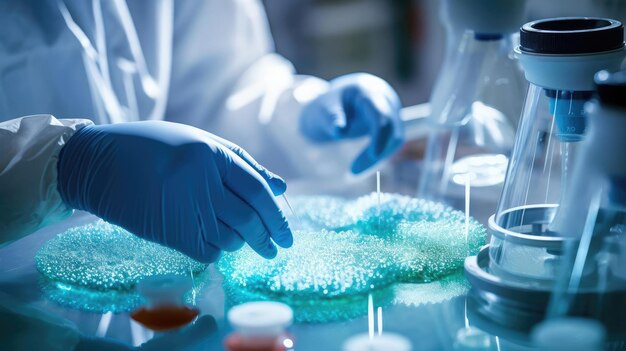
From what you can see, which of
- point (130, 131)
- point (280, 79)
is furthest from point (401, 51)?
point (130, 131)

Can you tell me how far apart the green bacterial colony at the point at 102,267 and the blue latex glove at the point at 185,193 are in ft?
0.17

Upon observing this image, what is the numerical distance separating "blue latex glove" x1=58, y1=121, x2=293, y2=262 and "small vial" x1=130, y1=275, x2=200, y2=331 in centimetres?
11

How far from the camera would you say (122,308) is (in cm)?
89

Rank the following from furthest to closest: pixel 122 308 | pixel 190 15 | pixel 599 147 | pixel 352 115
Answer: pixel 190 15, pixel 352 115, pixel 122 308, pixel 599 147

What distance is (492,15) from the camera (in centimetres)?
116

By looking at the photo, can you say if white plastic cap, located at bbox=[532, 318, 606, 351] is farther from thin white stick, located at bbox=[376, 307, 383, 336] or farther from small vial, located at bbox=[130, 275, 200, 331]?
small vial, located at bbox=[130, 275, 200, 331]

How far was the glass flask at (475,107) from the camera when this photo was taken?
1237 millimetres

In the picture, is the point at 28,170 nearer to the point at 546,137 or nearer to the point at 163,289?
the point at 163,289

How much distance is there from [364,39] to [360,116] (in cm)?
233

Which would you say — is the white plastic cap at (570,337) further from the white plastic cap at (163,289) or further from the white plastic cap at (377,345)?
the white plastic cap at (163,289)

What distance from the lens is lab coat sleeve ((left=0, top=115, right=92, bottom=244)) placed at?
39.8 inches

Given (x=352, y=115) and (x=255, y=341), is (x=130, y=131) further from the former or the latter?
(x=352, y=115)

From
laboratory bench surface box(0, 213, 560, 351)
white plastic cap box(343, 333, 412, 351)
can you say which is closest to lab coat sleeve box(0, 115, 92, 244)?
laboratory bench surface box(0, 213, 560, 351)

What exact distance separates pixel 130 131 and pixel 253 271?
0.85ft
